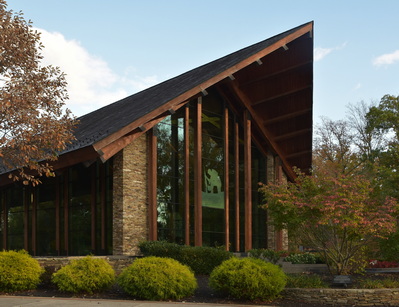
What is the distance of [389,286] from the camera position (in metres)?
13.5

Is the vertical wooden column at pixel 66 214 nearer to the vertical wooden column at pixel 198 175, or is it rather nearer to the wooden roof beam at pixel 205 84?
the vertical wooden column at pixel 198 175

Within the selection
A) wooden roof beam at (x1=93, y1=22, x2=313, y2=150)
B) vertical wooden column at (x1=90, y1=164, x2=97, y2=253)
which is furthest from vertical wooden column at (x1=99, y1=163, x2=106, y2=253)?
wooden roof beam at (x1=93, y1=22, x2=313, y2=150)

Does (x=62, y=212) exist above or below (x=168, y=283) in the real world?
above

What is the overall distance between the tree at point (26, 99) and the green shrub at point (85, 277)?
2.54 metres

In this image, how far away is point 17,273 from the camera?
13.6 m

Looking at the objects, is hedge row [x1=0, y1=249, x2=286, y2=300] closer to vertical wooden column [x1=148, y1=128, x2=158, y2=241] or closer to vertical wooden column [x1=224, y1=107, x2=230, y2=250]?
vertical wooden column [x1=148, y1=128, x2=158, y2=241]

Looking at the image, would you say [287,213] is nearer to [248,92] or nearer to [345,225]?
[345,225]

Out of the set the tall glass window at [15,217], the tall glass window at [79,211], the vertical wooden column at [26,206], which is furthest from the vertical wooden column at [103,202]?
the tall glass window at [15,217]

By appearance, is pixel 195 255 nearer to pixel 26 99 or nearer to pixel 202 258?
pixel 202 258

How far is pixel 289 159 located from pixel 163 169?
9.56m

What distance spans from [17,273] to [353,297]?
8346 mm

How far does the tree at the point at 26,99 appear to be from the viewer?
1341 cm

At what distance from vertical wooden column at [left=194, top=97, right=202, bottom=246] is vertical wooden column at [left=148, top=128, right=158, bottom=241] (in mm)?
2118

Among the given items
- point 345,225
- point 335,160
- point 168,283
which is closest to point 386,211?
point 345,225
